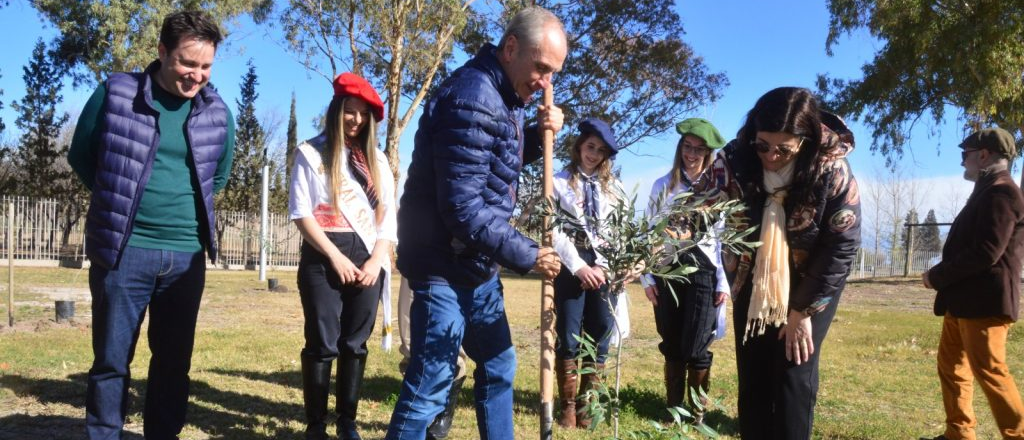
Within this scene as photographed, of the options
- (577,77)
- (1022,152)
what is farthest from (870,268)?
(577,77)

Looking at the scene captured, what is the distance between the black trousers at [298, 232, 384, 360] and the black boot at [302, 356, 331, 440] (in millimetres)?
46

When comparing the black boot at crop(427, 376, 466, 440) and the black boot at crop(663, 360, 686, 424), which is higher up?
the black boot at crop(663, 360, 686, 424)

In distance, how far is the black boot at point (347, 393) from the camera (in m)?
3.86

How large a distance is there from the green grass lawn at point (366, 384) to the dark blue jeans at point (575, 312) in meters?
0.51

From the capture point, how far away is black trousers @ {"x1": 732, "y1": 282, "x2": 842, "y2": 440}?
9.78 ft

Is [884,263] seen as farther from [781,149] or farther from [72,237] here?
[781,149]

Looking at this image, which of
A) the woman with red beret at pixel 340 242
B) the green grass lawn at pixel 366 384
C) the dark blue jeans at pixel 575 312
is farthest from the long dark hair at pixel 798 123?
the woman with red beret at pixel 340 242

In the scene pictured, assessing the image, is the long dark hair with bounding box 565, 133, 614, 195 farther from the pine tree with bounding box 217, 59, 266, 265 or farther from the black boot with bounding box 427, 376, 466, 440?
the pine tree with bounding box 217, 59, 266, 265

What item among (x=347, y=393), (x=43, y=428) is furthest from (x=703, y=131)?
(x=43, y=428)

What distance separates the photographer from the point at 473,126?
246cm

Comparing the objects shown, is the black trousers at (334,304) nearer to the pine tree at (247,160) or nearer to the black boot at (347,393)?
the black boot at (347,393)

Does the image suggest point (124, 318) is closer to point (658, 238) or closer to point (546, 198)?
point (546, 198)

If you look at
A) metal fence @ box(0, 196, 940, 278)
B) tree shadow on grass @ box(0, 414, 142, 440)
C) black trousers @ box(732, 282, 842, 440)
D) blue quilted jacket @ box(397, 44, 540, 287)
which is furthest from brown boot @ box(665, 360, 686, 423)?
metal fence @ box(0, 196, 940, 278)

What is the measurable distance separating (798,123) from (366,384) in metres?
3.84
